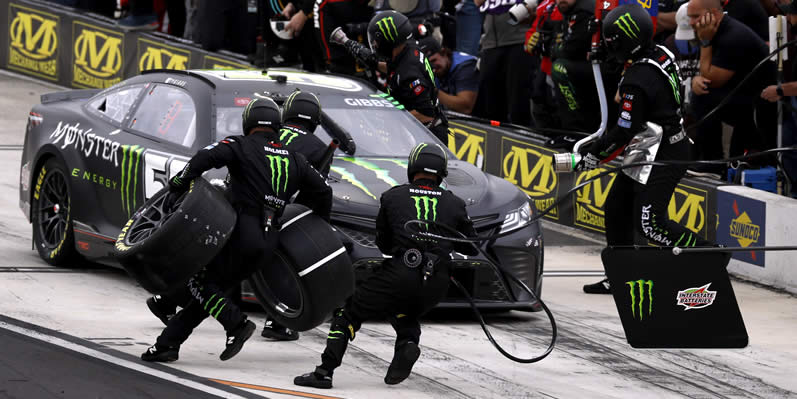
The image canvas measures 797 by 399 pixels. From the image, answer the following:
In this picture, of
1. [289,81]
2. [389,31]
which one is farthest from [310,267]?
[389,31]

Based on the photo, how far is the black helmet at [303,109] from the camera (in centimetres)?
948

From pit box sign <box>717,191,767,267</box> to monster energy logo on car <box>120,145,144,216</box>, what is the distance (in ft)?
16.4

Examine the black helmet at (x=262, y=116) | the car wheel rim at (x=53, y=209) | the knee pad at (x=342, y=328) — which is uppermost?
the black helmet at (x=262, y=116)

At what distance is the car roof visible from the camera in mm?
10594

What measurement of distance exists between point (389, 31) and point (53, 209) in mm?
3011

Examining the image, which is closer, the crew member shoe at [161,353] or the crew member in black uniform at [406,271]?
the crew member in black uniform at [406,271]

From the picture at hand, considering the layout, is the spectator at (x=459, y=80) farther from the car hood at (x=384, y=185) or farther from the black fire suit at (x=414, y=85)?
the car hood at (x=384, y=185)

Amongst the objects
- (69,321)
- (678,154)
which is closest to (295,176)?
(69,321)

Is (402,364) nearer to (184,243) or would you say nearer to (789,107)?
(184,243)

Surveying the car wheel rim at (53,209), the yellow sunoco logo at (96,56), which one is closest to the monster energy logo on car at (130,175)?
the car wheel rim at (53,209)

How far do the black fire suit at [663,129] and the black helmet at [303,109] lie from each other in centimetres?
200

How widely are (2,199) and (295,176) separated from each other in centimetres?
649

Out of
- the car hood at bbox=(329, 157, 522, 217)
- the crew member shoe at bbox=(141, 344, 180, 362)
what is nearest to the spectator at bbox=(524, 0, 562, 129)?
the car hood at bbox=(329, 157, 522, 217)

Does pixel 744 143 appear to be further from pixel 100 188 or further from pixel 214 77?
pixel 100 188
